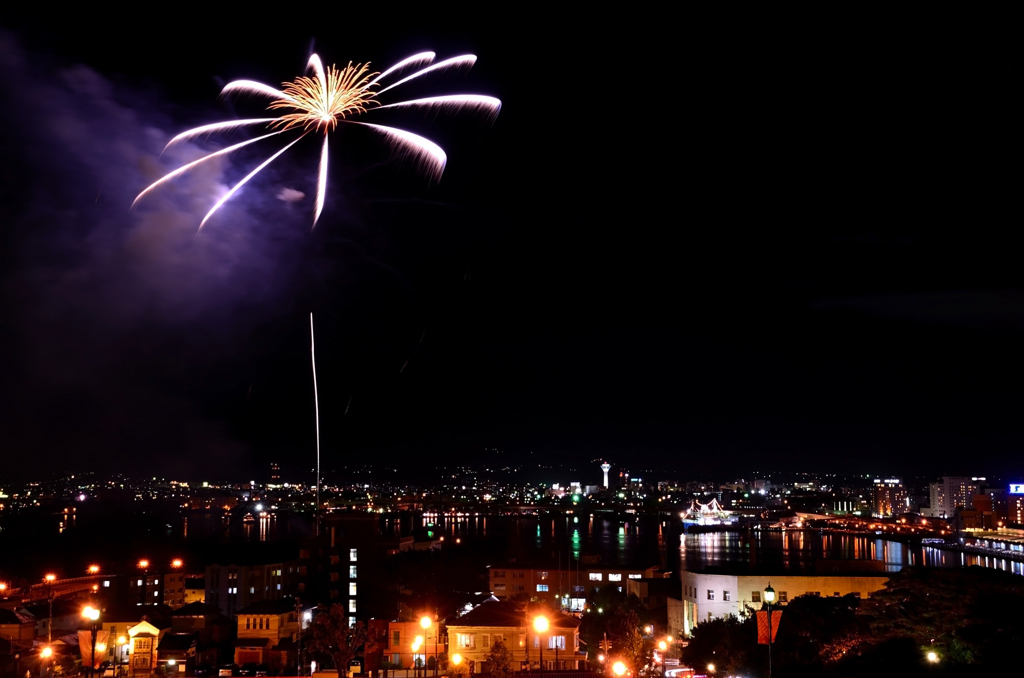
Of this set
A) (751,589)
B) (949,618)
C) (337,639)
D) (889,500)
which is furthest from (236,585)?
(889,500)

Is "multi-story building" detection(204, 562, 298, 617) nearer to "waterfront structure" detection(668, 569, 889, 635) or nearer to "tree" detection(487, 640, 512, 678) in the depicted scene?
"waterfront structure" detection(668, 569, 889, 635)

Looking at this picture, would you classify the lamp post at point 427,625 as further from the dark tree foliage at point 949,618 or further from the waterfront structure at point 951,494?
the waterfront structure at point 951,494

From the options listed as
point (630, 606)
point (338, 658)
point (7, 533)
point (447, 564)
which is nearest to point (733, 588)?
point (630, 606)

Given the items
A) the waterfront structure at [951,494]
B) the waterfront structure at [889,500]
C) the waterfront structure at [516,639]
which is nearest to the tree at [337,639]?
the waterfront structure at [516,639]

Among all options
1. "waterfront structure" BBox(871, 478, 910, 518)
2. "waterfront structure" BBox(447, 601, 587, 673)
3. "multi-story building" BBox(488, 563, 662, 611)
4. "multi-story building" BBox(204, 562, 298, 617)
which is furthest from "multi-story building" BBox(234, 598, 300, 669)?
"waterfront structure" BBox(871, 478, 910, 518)

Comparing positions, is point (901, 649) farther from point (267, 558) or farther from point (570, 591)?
point (267, 558)

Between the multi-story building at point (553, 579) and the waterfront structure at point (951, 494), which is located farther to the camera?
the waterfront structure at point (951, 494)
